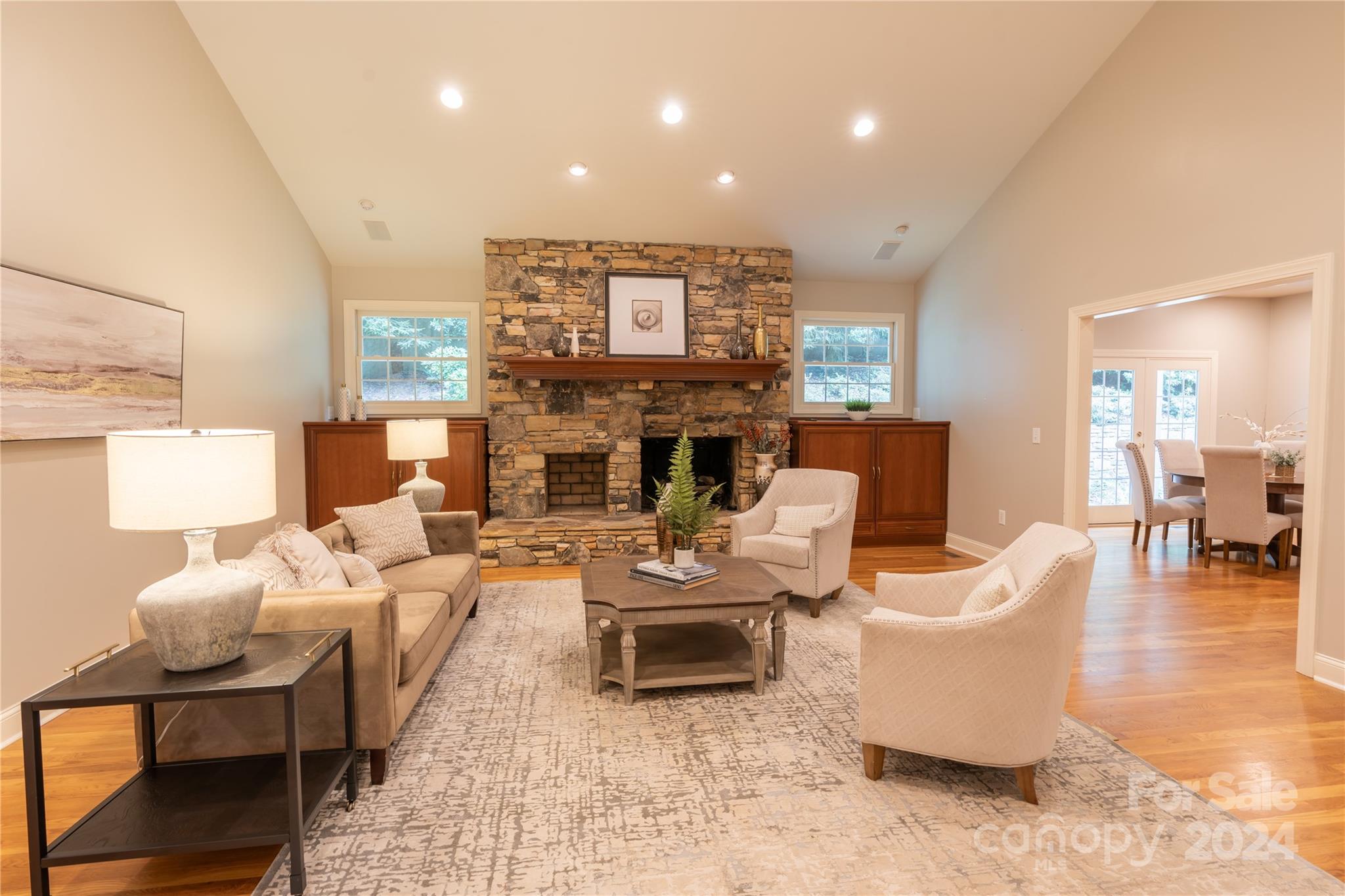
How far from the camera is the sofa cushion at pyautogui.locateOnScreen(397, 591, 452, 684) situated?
246cm

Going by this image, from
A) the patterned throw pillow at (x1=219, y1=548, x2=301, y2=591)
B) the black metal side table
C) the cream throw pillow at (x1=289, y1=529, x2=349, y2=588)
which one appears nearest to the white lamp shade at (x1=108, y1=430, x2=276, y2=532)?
the black metal side table

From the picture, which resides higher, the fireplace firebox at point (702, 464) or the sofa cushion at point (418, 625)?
the fireplace firebox at point (702, 464)

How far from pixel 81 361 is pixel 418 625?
203 centimetres

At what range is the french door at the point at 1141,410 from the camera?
710cm

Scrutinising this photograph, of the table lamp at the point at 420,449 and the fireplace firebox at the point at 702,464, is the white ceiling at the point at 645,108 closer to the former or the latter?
the fireplace firebox at the point at 702,464

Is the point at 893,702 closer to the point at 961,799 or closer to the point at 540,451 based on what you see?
the point at 961,799

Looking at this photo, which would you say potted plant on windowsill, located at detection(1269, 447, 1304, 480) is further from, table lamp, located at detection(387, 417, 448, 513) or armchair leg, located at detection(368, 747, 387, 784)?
armchair leg, located at detection(368, 747, 387, 784)

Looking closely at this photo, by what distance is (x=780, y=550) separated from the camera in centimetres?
412

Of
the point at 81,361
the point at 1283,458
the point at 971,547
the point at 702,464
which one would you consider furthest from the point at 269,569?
the point at 1283,458

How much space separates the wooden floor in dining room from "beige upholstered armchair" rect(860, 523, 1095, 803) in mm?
297

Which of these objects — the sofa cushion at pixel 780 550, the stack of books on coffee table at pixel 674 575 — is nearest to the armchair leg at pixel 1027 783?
the stack of books on coffee table at pixel 674 575

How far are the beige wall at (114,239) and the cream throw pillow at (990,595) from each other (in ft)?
12.2

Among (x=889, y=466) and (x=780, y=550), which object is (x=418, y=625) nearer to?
(x=780, y=550)

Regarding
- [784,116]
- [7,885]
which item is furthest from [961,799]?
[784,116]
